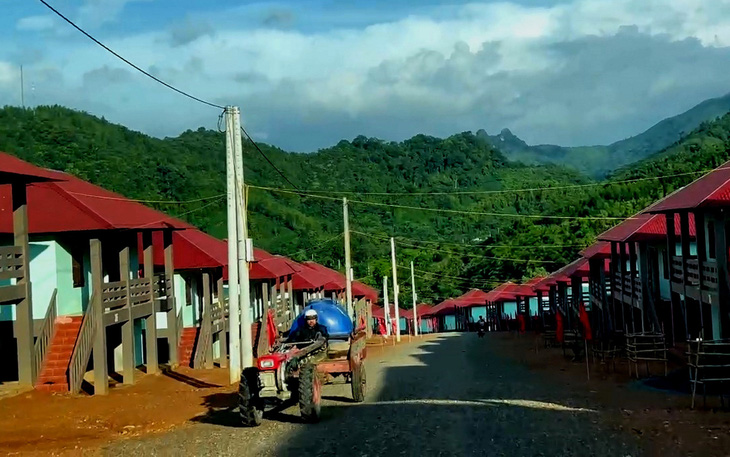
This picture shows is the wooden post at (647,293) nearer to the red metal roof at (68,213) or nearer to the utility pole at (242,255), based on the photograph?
the utility pole at (242,255)

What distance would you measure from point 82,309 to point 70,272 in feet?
3.95

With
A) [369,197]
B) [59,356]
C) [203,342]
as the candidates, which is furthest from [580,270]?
[369,197]

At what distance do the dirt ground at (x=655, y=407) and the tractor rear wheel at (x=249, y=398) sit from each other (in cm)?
589

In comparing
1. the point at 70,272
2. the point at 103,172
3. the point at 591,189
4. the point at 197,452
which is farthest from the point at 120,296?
the point at 591,189

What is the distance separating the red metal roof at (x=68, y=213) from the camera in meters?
23.1

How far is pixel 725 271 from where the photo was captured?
23.1 m

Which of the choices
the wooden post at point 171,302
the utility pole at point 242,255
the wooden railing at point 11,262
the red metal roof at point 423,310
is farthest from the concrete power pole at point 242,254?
the red metal roof at point 423,310

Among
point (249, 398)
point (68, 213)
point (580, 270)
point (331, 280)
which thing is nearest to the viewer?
point (249, 398)

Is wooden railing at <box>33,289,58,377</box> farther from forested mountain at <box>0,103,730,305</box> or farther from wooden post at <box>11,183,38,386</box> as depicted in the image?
forested mountain at <box>0,103,730,305</box>

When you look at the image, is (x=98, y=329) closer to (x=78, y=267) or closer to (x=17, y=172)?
(x=78, y=267)

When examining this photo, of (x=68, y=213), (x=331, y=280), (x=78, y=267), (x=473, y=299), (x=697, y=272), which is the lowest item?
(x=473, y=299)

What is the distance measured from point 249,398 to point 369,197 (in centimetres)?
9130

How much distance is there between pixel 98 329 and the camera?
888 inches

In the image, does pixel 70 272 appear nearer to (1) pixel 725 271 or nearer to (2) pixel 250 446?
(2) pixel 250 446
